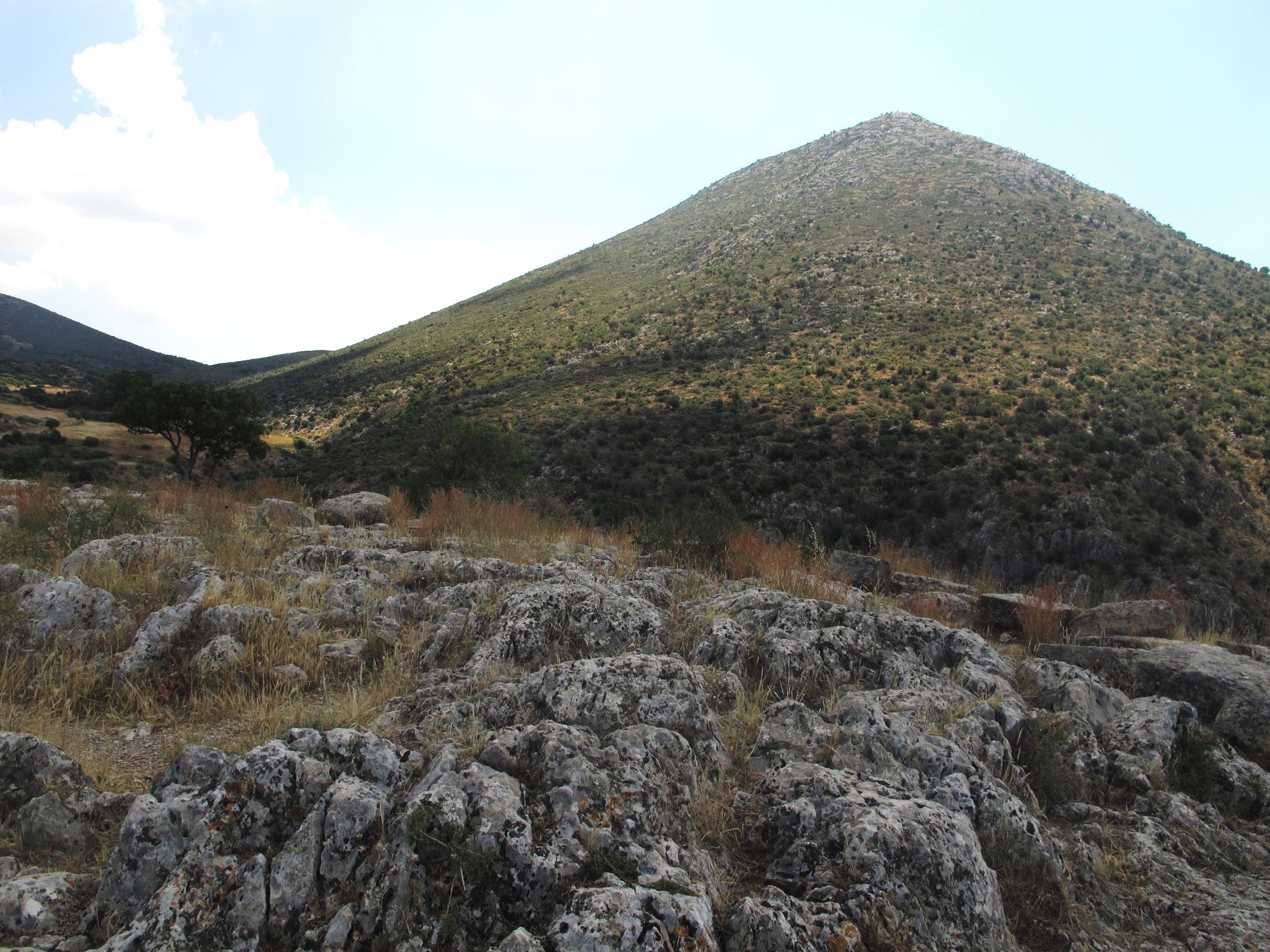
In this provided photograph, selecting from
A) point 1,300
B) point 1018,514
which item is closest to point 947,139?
point 1018,514

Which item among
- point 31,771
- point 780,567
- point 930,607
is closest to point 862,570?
point 930,607

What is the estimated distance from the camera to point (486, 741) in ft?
9.66

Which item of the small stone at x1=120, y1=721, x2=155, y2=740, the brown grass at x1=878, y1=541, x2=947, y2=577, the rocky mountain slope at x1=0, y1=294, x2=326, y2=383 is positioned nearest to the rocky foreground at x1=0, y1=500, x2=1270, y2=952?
the small stone at x1=120, y1=721, x2=155, y2=740

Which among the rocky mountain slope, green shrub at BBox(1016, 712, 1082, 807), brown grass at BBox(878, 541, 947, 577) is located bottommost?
brown grass at BBox(878, 541, 947, 577)

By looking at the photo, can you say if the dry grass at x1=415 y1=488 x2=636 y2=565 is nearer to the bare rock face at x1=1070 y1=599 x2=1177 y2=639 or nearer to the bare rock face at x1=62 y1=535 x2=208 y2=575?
the bare rock face at x1=62 y1=535 x2=208 y2=575

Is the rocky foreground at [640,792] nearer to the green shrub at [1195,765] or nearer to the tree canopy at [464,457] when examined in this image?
the green shrub at [1195,765]

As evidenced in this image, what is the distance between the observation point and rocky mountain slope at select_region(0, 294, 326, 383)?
92062 mm

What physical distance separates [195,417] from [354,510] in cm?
2747

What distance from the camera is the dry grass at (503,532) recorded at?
6.68 meters

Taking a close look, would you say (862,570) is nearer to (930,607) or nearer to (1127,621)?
(930,607)

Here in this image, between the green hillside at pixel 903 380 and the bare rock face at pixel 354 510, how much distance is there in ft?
12.2

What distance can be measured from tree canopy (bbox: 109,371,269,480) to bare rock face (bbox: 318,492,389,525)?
24.6 metres

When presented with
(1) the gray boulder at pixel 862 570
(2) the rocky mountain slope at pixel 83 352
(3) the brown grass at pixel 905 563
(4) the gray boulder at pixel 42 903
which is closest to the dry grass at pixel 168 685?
(4) the gray boulder at pixel 42 903

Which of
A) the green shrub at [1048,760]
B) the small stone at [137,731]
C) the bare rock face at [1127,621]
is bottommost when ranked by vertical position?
the bare rock face at [1127,621]
